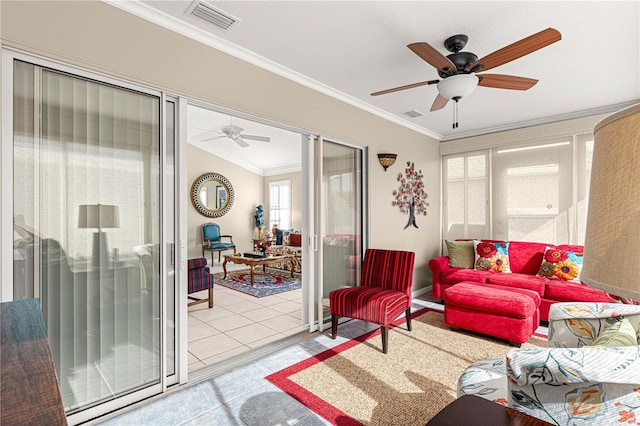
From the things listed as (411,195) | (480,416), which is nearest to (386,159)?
(411,195)

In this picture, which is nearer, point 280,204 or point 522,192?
point 522,192

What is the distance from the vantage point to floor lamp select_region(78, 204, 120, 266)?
2076 mm

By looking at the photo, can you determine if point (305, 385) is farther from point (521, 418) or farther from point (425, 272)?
point (425, 272)

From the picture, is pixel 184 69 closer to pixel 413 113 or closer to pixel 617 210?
pixel 617 210

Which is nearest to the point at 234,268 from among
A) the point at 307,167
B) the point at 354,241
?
the point at 354,241

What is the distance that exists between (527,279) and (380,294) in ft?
6.76

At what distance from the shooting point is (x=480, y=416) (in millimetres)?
996

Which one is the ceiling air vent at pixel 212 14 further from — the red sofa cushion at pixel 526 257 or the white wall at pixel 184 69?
the red sofa cushion at pixel 526 257

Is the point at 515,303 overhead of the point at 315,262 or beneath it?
beneath

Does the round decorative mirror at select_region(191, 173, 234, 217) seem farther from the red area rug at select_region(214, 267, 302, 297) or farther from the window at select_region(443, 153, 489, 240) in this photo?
the window at select_region(443, 153, 489, 240)

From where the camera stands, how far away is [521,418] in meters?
0.99

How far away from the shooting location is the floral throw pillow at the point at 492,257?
4496 mm

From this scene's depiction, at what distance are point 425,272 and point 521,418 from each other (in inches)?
182

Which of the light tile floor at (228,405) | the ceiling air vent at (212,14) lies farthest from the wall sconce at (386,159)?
the light tile floor at (228,405)
